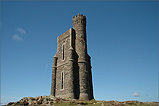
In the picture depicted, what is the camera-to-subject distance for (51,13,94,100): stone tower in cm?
2400

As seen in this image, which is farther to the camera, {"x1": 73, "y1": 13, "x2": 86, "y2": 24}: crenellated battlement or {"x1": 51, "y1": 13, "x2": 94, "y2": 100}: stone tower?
{"x1": 73, "y1": 13, "x2": 86, "y2": 24}: crenellated battlement

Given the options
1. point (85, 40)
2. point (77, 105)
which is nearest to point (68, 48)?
point (85, 40)

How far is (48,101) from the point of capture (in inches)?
733

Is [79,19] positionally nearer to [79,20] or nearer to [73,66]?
[79,20]

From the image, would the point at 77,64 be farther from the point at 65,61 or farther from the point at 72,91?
the point at 72,91

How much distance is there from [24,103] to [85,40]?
16.1m

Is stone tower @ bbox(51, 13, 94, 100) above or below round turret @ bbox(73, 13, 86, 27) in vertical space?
below

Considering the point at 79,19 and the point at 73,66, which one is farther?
the point at 79,19

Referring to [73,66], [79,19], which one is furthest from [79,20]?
[73,66]

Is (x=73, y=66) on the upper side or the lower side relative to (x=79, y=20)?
lower

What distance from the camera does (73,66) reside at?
81.5 ft

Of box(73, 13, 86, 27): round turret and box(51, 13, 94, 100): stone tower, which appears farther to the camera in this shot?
box(73, 13, 86, 27): round turret

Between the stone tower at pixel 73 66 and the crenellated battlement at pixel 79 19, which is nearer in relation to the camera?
the stone tower at pixel 73 66

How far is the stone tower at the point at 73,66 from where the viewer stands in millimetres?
24000
